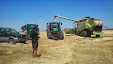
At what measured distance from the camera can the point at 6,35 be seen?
34.7 ft

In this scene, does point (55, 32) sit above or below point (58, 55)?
above

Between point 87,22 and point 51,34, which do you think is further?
point 87,22

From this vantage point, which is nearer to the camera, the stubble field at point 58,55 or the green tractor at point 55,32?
the stubble field at point 58,55

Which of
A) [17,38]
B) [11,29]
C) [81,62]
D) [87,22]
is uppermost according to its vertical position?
[87,22]

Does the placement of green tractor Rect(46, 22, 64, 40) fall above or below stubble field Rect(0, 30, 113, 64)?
above

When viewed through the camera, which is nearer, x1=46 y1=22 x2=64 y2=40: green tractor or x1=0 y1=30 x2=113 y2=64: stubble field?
x1=0 y1=30 x2=113 y2=64: stubble field

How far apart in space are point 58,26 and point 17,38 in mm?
6817

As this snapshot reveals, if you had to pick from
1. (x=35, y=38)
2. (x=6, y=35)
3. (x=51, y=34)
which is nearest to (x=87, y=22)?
(x=51, y=34)

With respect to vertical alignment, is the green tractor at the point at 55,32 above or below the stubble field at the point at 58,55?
above

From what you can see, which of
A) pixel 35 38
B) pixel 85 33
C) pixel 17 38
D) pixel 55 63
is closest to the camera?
pixel 55 63

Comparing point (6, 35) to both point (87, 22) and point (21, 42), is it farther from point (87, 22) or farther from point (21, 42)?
point (87, 22)

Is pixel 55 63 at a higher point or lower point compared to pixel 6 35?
lower

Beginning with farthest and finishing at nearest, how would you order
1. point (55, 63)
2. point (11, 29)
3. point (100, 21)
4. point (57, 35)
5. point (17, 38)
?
point (100, 21), point (57, 35), point (11, 29), point (17, 38), point (55, 63)

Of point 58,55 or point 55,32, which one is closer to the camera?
point 58,55
